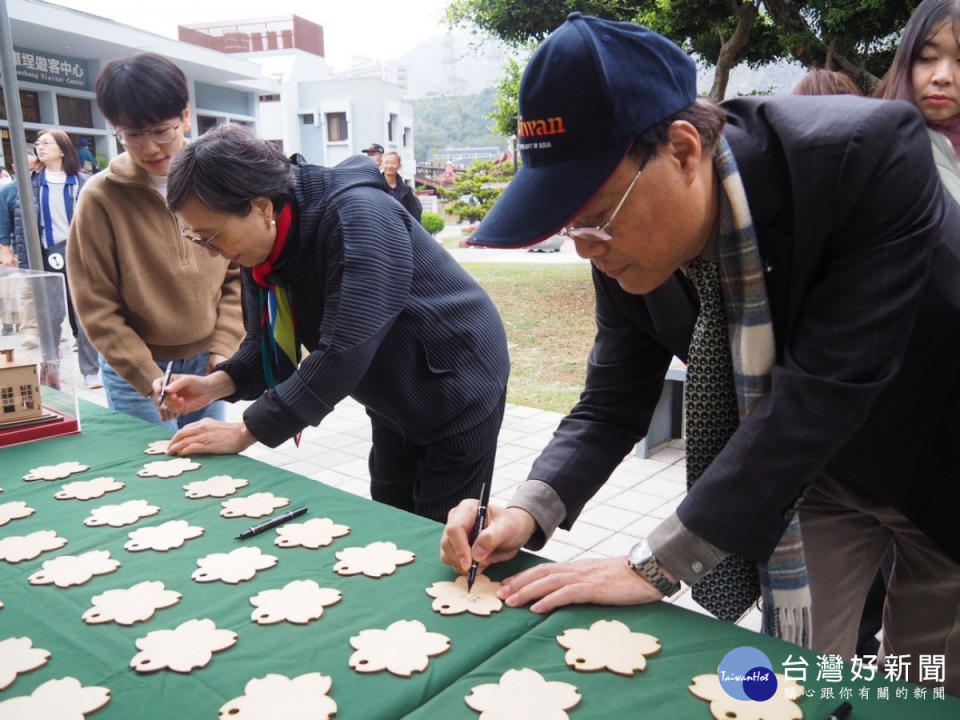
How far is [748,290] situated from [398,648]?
68 cm

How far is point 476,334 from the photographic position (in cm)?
176

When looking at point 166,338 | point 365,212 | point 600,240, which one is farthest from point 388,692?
point 166,338

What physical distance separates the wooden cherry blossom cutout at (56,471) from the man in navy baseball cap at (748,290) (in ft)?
3.28

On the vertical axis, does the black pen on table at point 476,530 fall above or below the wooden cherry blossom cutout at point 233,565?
above

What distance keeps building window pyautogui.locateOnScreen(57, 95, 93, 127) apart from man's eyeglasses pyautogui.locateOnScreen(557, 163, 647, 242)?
49.2 feet

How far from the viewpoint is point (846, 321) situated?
3.06 ft

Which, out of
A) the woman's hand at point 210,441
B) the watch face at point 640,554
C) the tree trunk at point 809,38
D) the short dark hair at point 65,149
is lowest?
the woman's hand at point 210,441

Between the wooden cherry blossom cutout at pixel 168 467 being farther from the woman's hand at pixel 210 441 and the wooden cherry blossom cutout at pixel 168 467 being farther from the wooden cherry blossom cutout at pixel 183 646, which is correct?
the wooden cherry blossom cutout at pixel 183 646

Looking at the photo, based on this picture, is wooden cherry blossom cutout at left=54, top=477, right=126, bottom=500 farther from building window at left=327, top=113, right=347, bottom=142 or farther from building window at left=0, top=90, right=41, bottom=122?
building window at left=327, top=113, right=347, bottom=142

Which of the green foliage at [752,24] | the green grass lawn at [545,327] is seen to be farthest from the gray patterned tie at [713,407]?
the green foliage at [752,24]

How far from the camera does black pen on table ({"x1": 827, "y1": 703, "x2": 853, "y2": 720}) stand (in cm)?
82

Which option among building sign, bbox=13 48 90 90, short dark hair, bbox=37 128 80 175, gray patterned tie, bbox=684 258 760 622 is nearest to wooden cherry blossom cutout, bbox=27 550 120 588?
gray patterned tie, bbox=684 258 760 622

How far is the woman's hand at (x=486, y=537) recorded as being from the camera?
1160 mm

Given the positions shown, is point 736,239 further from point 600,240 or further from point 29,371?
point 29,371
